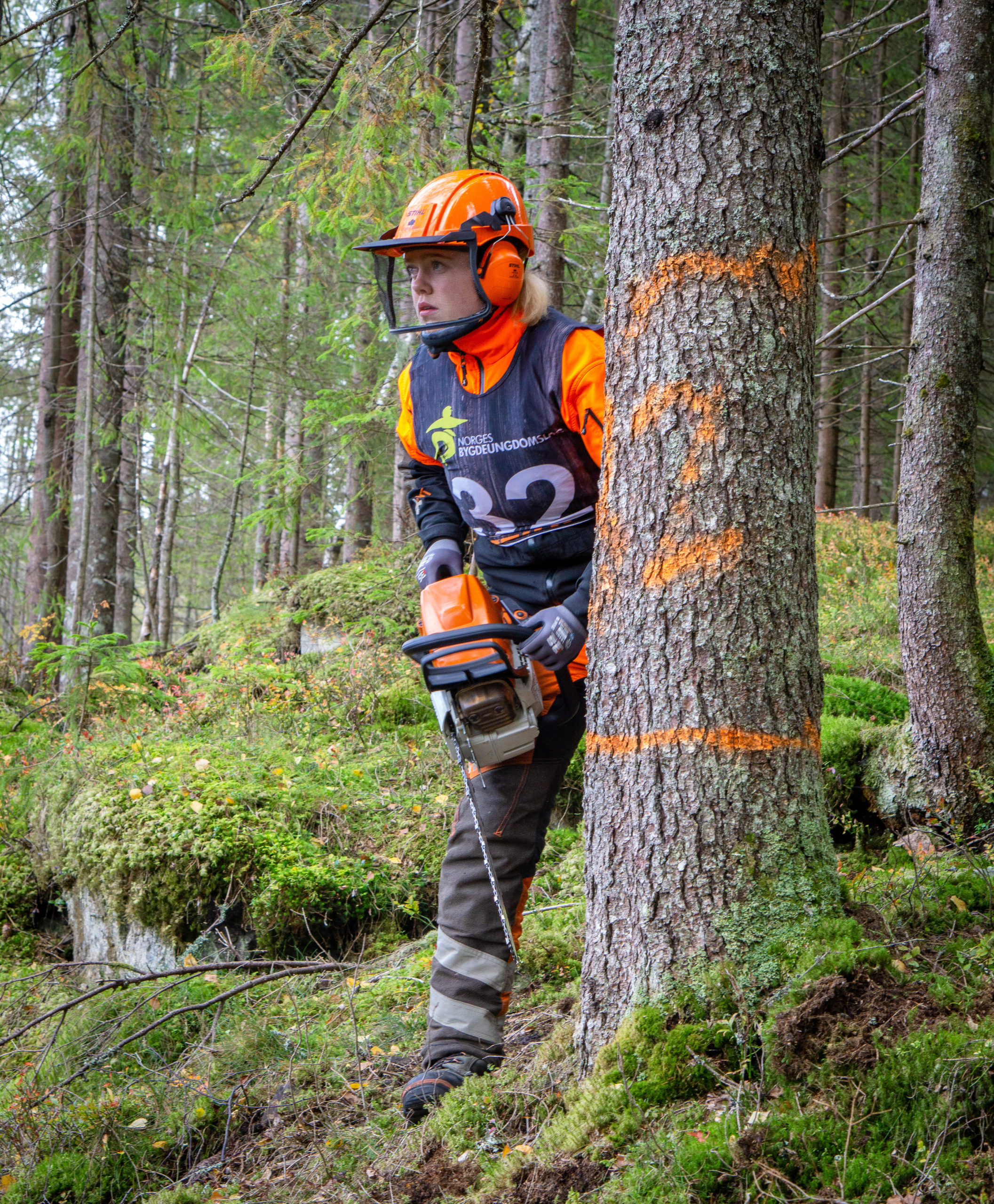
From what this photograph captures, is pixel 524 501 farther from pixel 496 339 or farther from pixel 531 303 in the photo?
pixel 531 303

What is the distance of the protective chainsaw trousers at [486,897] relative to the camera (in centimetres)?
266

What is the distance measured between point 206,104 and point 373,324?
3892 millimetres

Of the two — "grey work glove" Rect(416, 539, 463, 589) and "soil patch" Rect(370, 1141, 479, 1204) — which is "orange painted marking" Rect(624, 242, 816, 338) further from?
"soil patch" Rect(370, 1141, 479, 1204)

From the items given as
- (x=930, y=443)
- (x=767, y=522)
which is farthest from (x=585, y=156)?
(x=767, y=522)

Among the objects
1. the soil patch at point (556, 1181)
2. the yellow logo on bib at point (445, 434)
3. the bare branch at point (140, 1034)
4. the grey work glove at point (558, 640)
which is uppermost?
the yellow logo on bib at point (445, 434)

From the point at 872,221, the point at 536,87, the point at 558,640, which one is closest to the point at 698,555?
the point at 558,640

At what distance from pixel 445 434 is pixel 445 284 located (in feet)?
1.63

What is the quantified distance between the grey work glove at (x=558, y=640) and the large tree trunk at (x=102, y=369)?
5754mm

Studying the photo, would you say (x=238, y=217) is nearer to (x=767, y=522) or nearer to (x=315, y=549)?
(x=315, y=549)

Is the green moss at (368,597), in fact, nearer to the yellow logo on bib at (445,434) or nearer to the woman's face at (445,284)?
the yellow logo on bib at (445,434)

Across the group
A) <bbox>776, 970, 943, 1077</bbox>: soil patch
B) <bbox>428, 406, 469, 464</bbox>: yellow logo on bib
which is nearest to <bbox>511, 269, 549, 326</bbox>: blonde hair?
<bbox>428, 406, 469, 464</bbox>: yellow logo on bib

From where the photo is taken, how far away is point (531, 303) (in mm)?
2838

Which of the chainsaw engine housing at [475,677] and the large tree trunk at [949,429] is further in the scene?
the large tree trunk at [949,429]

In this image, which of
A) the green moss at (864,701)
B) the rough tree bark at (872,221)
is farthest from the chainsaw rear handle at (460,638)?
the rough tree bark at (872,221)
